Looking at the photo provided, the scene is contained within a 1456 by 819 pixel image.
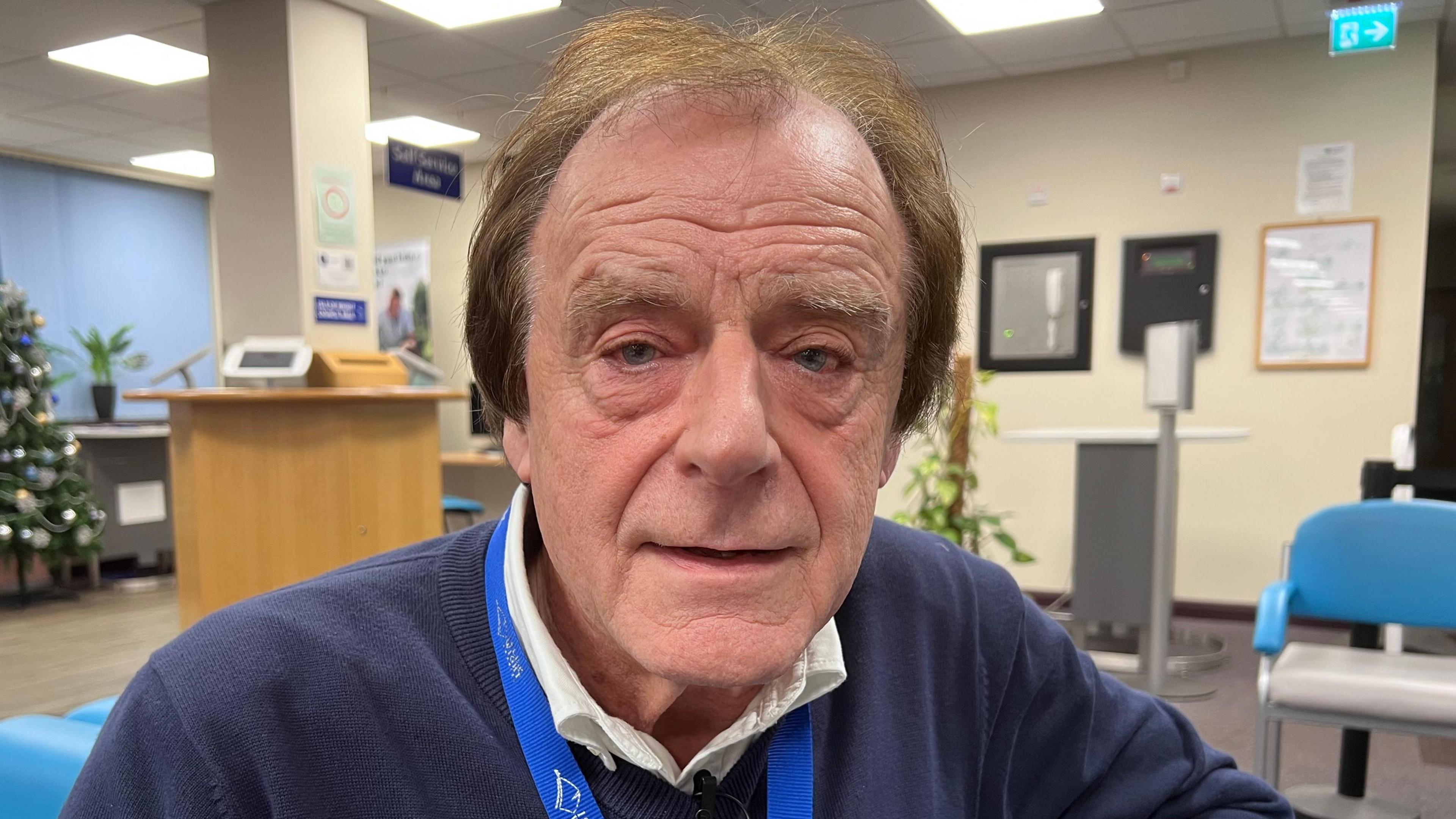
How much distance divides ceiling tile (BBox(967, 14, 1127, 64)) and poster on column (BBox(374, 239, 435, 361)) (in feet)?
14.9

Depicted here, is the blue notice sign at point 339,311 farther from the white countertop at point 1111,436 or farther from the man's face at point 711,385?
the man's face at point 711,385

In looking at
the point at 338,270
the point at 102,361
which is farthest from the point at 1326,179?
the point at 102,361

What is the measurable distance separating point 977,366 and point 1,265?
274 inches

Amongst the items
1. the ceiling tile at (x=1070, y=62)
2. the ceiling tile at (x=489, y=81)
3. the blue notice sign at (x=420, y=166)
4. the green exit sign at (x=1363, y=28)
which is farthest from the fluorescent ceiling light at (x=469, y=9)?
the green exit sign at (x=1363, y=28)

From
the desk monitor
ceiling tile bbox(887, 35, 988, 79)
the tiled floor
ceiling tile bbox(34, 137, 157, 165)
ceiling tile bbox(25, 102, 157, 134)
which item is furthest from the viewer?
ceiling tile bbox(34, 137, 157, 165)

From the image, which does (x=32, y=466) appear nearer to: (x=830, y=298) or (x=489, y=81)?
(x=489, y=81)

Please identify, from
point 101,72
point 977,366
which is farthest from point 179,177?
point 977,366

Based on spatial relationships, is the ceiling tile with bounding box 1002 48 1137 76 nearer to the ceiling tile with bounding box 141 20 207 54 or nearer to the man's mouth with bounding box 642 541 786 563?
the ceiling tile with bounding box 141 20 207 54

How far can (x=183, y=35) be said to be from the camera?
4.70 m

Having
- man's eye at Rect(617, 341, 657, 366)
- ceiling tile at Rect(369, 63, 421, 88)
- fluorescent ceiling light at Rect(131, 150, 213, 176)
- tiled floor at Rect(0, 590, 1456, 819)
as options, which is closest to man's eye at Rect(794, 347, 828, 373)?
man's eye at Rect(617, 341, 657, 366)

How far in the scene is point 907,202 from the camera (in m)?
0.84

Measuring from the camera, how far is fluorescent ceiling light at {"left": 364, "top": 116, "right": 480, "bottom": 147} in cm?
628

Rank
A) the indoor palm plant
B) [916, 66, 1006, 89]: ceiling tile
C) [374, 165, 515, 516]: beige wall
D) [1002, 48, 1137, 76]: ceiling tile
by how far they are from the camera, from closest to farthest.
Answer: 1. the indoor palm plant
2. [1002, 48, 1137, 76]: ceiling tile
3. [916, 66, 1006, 89]: ceiling tile
4. [374, 165, 515, 516]: beige wall

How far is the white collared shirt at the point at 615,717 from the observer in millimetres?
732
